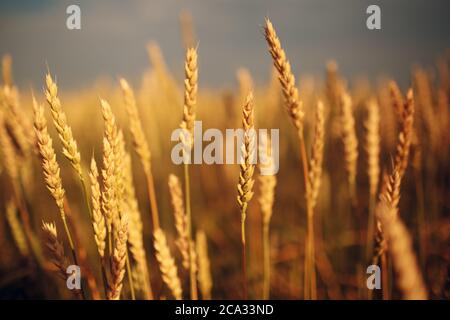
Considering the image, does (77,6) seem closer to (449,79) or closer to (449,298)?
(449,298)

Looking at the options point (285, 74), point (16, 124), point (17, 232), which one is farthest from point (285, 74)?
point (17, 232)

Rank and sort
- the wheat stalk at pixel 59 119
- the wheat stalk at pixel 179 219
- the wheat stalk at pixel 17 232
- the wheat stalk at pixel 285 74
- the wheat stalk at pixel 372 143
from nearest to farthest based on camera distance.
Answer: the wheat stalk at pixel 59 119 → the wheat stalk at pixel 285 74 → the wheat stalk at pixel 179 219 → the wheat stalk at pixel 372 143 → the wheat stalk at pixel 17 232

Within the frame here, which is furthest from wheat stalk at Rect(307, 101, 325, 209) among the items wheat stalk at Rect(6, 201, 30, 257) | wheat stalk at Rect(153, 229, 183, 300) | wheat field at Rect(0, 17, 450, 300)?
wheat stalk at Rect(6, 201, 30, 257)

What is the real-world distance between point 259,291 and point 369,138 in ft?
2.71

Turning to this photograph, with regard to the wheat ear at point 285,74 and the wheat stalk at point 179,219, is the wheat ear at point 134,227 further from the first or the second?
the wheat ear at point 285,74

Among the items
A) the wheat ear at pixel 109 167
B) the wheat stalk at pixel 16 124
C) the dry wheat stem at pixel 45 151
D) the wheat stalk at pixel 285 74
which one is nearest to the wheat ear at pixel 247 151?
the wheat stalk at pixel 285 74

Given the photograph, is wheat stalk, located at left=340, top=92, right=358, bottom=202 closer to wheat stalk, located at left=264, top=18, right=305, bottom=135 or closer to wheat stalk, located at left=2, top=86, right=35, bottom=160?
wheat stalk, located at left=264, top=18, right=305, bottom=135

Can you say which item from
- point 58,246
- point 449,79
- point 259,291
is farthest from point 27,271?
point 449,79

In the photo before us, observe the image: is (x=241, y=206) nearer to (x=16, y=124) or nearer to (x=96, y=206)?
(x=96, y=206)

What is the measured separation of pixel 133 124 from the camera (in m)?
1.12

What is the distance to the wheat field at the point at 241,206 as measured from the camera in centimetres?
83

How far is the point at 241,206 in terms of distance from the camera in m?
0.89

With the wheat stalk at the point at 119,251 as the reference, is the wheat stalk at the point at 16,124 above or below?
above

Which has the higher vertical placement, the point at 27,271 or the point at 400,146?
the point at 400,146
